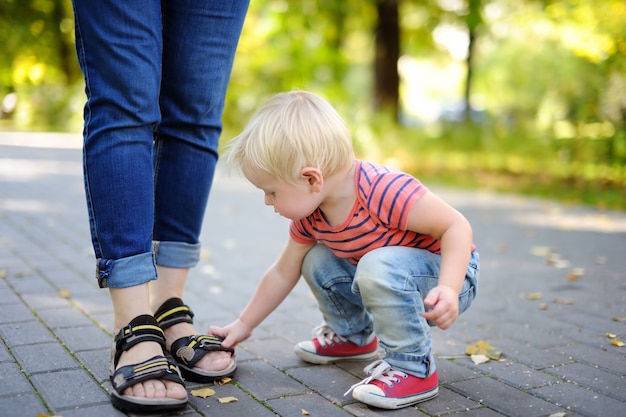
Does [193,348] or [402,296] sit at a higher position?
[402,296]

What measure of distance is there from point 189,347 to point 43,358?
1.62 ft

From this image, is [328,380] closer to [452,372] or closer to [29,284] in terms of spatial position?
[452,372]

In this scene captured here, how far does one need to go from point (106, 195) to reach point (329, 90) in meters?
13.3

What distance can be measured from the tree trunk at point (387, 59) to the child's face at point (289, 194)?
10.4 m

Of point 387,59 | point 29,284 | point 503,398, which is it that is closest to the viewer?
point 503,398

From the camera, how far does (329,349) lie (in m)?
2.29

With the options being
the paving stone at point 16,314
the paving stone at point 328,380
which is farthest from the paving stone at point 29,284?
the paving stone at point 328,380

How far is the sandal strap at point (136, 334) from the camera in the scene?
6.16 feet

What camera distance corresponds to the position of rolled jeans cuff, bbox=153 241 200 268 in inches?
86.8

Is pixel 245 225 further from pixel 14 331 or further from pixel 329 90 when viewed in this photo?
pixel 329 90

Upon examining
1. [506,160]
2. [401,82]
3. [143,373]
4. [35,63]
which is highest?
[35,63]

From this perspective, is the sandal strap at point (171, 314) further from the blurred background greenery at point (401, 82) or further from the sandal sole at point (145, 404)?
the blurred background greenery at point (401, 82)

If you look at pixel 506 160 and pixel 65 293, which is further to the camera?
pixel 506 160

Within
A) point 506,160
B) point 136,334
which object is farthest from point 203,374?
point 506,160
